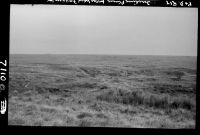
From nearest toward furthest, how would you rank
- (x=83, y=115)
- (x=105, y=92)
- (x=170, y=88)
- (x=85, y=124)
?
(x=85, y=124) → (x=83, y=115) → (x=170, y=88) → (x=105, y=92)

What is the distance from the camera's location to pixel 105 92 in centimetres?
489

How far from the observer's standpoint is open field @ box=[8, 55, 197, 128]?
458 centimetres

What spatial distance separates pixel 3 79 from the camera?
451 centimetres

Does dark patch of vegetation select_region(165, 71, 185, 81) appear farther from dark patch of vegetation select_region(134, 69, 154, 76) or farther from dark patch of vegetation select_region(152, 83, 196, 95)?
dark patch of vegetation select_region(134, 69, 154, 76)

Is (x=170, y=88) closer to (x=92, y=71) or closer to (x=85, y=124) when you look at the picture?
(x=92, y=71)

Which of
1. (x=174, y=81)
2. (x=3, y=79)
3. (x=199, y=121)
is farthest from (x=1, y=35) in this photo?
(x=199, y=121)

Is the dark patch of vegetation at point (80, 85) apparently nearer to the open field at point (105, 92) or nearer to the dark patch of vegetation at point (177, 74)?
the open field at point (105, 92)

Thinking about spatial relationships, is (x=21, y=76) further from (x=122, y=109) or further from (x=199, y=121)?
(x=199, y=121)

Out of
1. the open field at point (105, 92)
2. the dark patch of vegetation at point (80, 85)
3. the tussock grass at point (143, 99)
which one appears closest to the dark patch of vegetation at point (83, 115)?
the open field at point (105, 92)

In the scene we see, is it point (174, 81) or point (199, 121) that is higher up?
point (174, 81)

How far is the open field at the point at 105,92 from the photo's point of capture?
458 centimetres

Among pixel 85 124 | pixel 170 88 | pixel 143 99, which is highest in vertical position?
pixel 170 88

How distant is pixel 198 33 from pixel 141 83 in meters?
1.46

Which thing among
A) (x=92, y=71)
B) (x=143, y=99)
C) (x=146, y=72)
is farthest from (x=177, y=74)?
(x=92, y=71)
